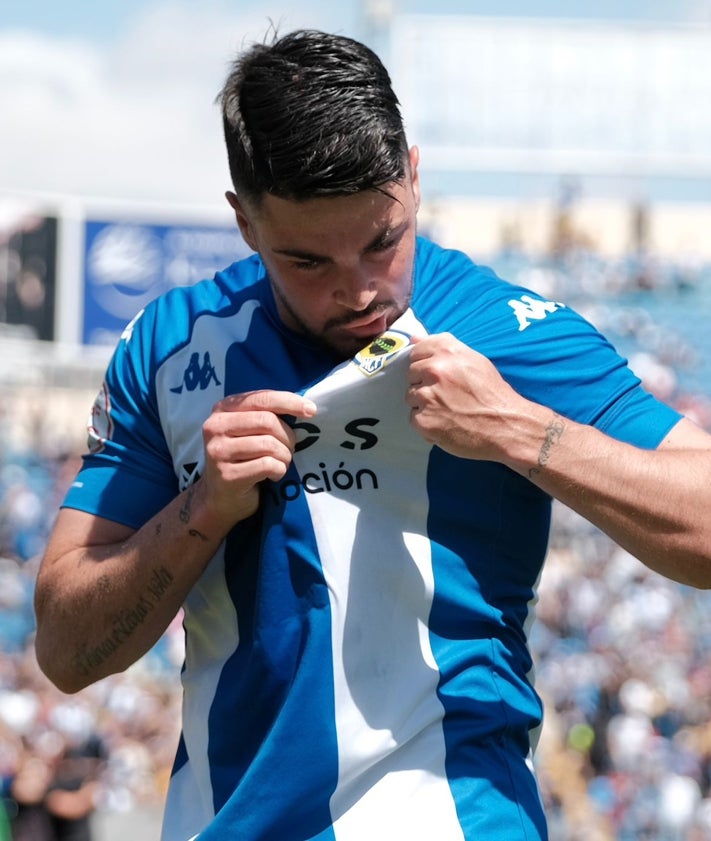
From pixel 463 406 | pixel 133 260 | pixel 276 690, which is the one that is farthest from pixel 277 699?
pixel 133 260

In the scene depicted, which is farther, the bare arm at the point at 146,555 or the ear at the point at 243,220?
the ear at the point at 243,220

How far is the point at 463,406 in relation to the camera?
224 centimetres

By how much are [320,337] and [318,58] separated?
0.46m

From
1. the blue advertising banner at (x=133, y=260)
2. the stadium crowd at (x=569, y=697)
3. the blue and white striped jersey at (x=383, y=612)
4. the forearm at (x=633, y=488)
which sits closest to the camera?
the forearm at (x=633, y=488)

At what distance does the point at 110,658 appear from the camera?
8.46ft

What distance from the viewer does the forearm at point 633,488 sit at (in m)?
2.23

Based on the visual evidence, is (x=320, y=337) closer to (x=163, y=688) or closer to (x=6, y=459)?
(x=163, y=688)

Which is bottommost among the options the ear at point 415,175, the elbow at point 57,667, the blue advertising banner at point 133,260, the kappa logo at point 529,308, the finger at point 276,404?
the blue advertising banner at point 133,260

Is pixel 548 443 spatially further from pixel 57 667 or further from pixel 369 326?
pixel 57 667

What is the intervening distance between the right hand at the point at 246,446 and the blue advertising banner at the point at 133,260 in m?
18.8

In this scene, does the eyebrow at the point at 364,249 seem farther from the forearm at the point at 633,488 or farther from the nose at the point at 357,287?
the forearm at the point at 633,488

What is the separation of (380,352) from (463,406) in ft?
0.72

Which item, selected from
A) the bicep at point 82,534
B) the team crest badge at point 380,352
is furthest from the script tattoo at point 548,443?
the bicep at point 82,534

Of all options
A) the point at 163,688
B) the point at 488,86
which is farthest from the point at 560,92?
the point at 163,688
